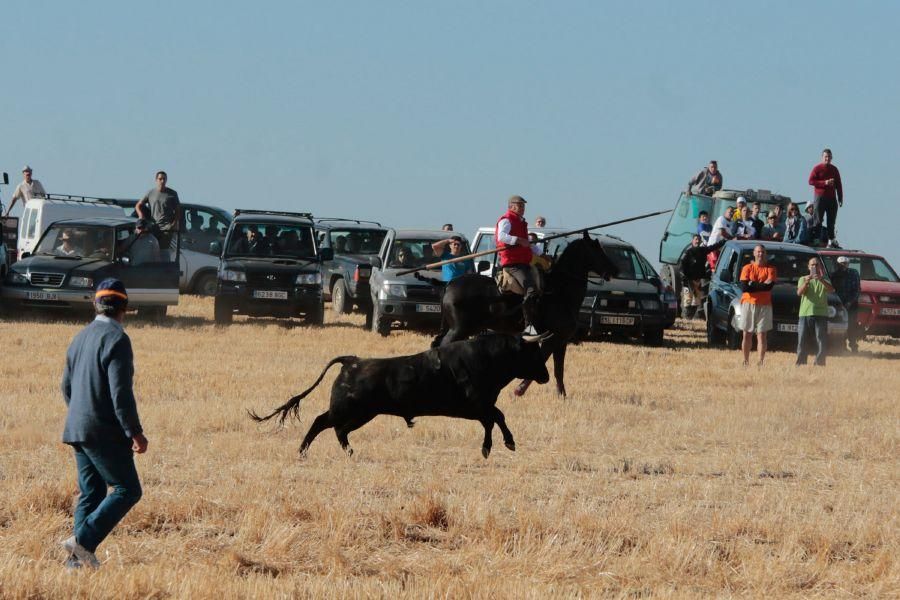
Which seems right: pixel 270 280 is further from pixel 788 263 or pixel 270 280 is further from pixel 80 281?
pixel 788 263

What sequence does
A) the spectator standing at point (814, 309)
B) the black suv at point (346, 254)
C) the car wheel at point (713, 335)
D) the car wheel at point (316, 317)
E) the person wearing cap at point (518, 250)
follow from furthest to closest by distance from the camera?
the black suv at point (346, 254) < the car wheel at point (316, 317) < the car wheel at point (713, 335) < the spectator standing at point (814, 309) < the person wearing cap at point (518, 250)

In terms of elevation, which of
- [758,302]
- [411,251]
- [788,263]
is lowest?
[758,302]

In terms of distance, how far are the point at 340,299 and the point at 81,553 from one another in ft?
75.4

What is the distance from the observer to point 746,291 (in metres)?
22.2

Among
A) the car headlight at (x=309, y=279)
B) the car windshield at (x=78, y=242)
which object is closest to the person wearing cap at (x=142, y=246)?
the car windshield at (x=78, y=242)

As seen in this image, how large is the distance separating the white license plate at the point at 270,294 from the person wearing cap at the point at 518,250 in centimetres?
943

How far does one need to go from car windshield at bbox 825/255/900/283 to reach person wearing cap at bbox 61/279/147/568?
867 inches

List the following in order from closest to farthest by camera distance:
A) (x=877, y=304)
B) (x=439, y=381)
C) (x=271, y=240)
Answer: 1. (x=439, y=381)
2. (x=877, y=304)
3. (x=271, y=240)

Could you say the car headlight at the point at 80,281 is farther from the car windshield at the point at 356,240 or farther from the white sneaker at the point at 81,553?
the white sneaker at the point at 81,553

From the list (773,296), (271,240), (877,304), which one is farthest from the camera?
(271,240)

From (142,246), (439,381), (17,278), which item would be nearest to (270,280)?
(142,246)

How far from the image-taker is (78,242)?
2652cm

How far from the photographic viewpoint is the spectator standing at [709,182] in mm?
33500

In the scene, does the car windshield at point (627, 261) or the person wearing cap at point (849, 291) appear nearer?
the person wearing cap at point (849, 291)
